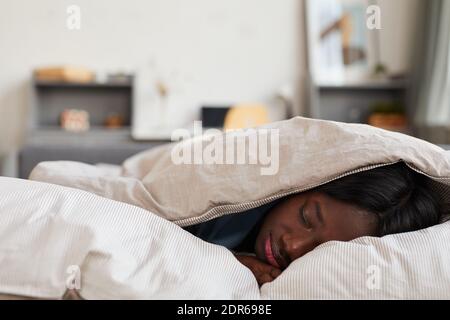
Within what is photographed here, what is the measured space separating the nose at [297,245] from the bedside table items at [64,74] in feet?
10.3

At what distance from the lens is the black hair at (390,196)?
897 mm

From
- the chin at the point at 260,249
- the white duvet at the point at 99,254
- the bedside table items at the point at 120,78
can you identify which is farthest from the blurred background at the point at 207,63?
the white duvet at the point at 99,254

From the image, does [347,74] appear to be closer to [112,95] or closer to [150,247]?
[112,95]

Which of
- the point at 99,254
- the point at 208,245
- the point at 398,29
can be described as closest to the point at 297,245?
the point at 208,245

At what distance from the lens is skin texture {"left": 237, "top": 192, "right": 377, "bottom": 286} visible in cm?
90

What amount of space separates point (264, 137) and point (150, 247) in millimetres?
311

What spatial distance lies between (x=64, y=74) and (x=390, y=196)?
3.20 meters

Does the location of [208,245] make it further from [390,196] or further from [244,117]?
[244,117]

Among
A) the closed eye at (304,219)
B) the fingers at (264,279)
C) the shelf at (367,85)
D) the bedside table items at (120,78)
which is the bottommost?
the fingers at (264,279)

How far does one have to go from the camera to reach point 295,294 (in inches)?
28.8

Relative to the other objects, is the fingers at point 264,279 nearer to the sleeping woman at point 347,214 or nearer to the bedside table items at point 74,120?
the sleeping woman at point 347,214

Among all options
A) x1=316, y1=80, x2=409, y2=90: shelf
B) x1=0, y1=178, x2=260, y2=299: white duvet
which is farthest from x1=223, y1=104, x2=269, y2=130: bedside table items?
x1=0, y1=178, x2=260, y2=299: white duvet

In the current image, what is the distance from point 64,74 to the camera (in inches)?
146

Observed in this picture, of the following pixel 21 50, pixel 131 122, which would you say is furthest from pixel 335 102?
pixel 21 50
